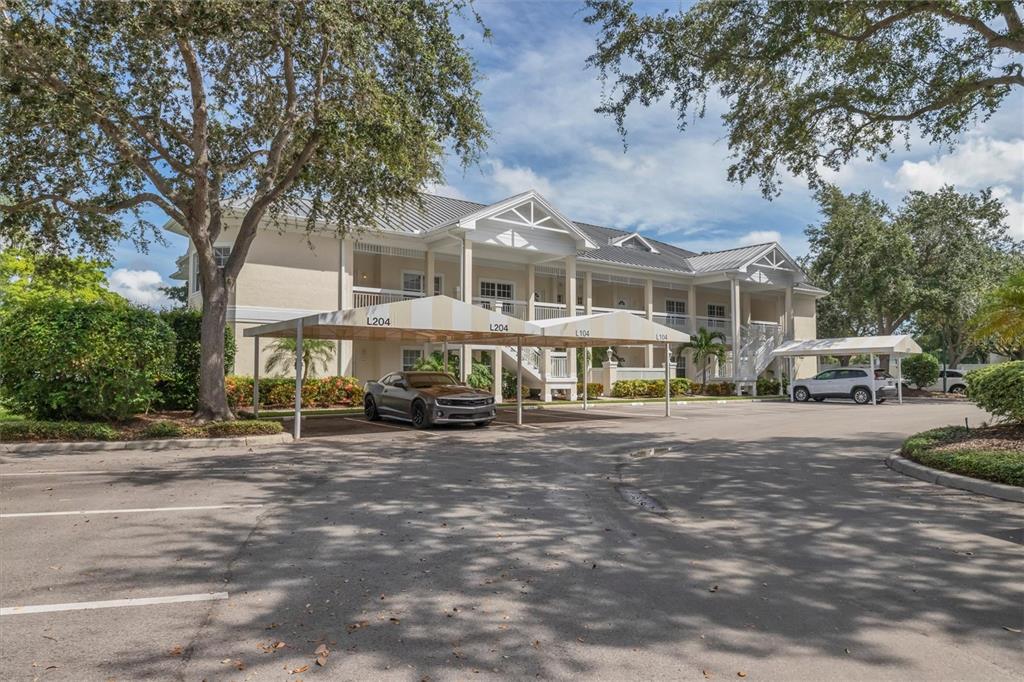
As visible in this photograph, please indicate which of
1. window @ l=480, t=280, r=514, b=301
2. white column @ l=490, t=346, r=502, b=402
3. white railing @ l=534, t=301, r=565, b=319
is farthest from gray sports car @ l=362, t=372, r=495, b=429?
window @ l=480, t=280, r=514, b=301

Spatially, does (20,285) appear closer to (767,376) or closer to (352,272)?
(352,272)

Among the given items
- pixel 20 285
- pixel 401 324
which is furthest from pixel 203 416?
pixel 20 285

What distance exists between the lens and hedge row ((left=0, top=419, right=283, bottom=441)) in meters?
12.3

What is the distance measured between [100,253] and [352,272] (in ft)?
29.2

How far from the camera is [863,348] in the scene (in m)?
29.3

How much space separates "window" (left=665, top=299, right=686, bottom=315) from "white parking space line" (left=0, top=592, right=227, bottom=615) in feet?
112

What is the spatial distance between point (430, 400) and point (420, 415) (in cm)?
63

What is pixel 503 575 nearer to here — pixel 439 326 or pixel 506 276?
pixel 439 326

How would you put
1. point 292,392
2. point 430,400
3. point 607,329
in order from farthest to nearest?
point 292,392 < point 607,329 < point 430,400

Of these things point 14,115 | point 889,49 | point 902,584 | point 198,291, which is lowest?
point 902,584

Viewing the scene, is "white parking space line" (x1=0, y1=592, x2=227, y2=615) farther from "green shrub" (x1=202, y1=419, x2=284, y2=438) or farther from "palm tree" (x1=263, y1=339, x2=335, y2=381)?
"palm tree" (x1=263, y1=339, x2=335, y2=381)

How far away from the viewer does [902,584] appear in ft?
15.6

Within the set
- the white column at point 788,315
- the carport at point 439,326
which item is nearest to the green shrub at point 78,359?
the carport at point 439,326

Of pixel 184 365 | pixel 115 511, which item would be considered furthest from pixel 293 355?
pixel 115 511
